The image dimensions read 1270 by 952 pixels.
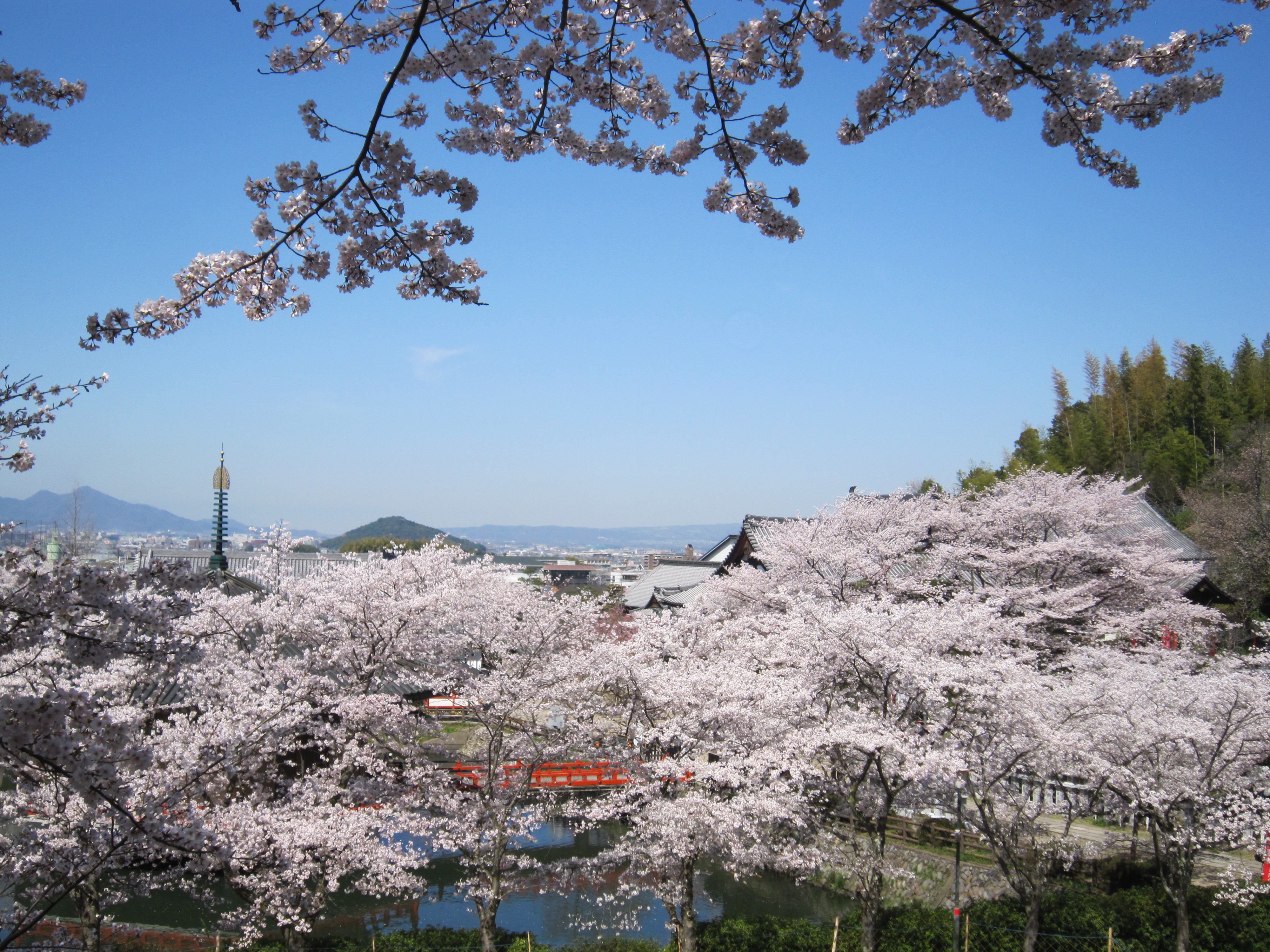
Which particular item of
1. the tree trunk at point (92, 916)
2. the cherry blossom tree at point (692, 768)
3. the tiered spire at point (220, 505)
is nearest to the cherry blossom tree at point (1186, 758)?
the cherry blossom tree at point (692, 768)

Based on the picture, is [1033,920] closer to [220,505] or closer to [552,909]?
[552,909]

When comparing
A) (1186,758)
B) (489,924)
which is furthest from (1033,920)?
(489,924)

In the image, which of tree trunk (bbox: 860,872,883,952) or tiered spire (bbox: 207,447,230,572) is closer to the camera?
tree trunk (bbox: 860,872,883,952)

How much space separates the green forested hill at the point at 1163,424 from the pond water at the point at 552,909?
21101 mm

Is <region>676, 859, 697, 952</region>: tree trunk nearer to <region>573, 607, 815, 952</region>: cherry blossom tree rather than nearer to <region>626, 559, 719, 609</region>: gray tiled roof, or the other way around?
<region>573, 607, 815, 952</region>: cherry blossom tree

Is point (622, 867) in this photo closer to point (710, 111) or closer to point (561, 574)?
point (710, 111)

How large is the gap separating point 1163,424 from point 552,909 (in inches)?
1377

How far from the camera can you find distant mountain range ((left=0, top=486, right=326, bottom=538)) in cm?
3102

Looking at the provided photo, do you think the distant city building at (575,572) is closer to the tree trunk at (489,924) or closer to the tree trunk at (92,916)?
the tree trunk at (489,924)

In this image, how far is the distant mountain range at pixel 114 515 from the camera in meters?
31.0

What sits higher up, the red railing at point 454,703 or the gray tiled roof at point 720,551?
the gray tiled roof at point 720,551

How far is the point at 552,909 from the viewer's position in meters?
12.5

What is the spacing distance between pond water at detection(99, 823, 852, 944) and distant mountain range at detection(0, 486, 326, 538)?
6001 mm

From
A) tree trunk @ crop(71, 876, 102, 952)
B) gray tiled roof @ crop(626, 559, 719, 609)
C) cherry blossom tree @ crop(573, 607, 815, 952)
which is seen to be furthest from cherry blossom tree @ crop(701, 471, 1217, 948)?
gray tiled roof @ crop(626, 559, 719, 609)
